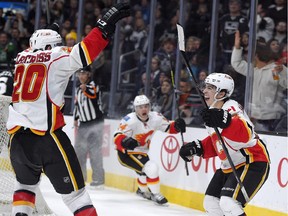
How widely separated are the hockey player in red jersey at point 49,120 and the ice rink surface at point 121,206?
1955mm

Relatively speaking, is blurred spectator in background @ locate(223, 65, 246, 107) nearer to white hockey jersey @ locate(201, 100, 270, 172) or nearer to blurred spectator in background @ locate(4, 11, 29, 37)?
white hockey jersey @ locate(201, 100, 270, 172)

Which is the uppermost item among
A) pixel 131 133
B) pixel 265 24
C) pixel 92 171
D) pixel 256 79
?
pixel 265 24

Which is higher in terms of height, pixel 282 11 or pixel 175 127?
pixel 282 11

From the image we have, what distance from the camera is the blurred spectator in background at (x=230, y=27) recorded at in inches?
287

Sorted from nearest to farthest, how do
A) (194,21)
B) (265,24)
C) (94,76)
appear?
(265,24) → (194,21) → (94,76)

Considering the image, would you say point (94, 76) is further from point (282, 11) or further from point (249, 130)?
point (249, 130)

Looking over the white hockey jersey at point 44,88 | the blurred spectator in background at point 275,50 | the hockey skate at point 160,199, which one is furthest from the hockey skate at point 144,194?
the white hockey jersey at point 44,88

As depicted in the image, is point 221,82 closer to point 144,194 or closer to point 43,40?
point 43,40

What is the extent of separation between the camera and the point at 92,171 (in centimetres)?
844

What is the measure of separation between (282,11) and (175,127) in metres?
1.63

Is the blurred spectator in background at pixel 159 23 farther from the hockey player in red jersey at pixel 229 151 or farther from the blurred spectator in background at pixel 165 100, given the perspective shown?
the hockey player in red jersey at pixel 229 151

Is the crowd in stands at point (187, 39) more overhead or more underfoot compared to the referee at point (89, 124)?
more overhead

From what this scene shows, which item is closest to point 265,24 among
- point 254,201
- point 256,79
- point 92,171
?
point 256,79

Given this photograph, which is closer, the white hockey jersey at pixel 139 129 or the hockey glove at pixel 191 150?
the hockey glove at pixel 191 150
